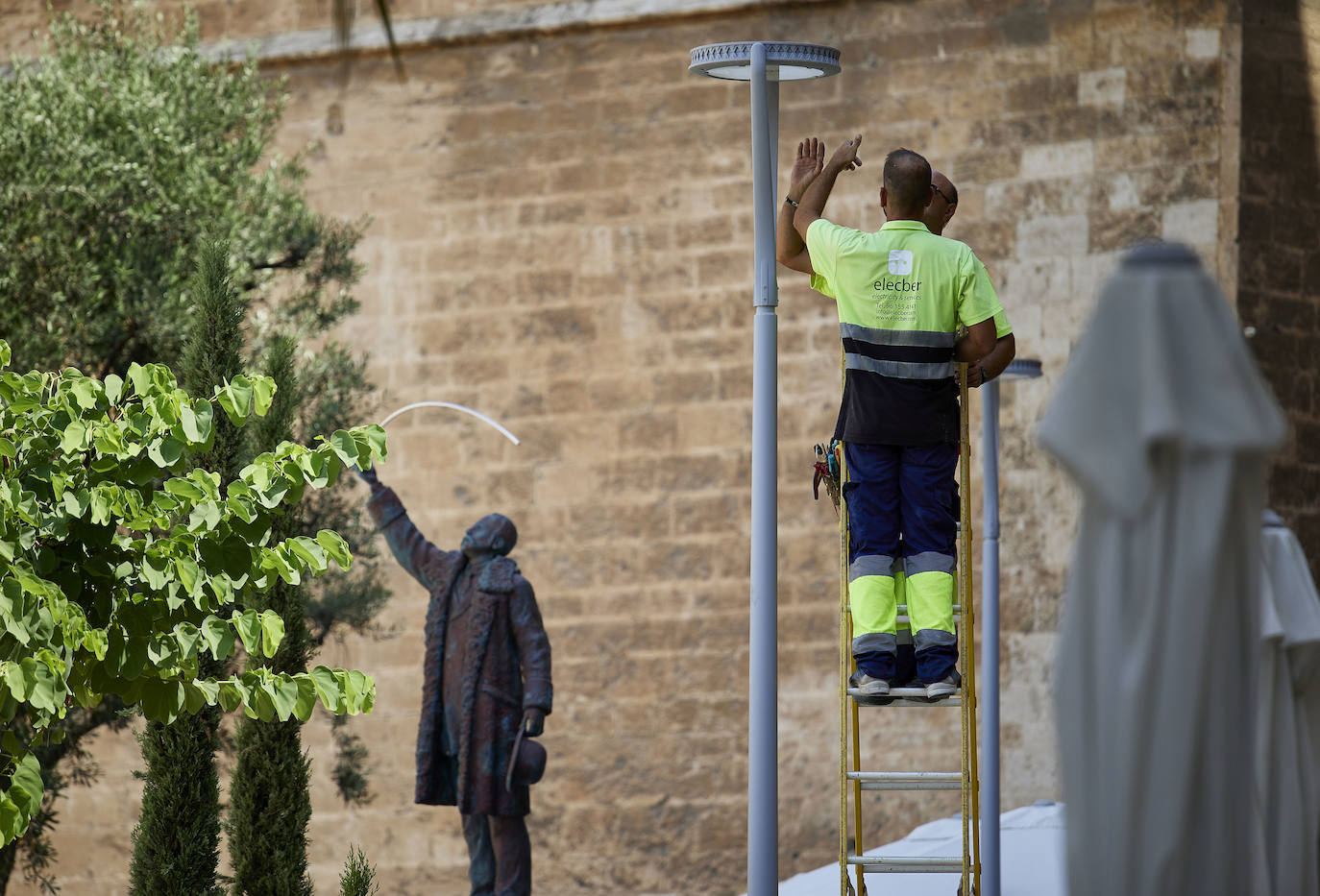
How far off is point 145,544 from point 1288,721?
153 inches

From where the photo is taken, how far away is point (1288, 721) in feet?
13.6

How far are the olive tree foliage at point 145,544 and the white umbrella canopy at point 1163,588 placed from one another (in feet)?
13.3

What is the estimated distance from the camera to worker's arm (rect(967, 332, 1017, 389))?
5.93m

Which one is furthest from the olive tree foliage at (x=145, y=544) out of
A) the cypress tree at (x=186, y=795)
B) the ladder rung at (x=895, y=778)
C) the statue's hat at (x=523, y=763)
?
the cypress tree at (x=186, y=795)

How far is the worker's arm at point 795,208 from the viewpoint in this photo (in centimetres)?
626

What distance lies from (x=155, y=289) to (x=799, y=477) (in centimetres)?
422

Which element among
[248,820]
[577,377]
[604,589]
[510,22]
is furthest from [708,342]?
[248,820]

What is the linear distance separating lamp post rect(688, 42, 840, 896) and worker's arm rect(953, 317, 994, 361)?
644 millimetres

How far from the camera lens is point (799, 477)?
1294 cm

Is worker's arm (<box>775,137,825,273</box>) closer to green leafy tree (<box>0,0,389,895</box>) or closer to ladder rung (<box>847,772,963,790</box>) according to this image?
ladder rung (<box>847,772,963,790</box>)

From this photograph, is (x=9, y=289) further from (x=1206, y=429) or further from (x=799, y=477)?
(x=1206, y=429)

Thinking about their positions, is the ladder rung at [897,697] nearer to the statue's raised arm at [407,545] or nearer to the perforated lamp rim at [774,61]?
the perforated lamp rim at [774,61]

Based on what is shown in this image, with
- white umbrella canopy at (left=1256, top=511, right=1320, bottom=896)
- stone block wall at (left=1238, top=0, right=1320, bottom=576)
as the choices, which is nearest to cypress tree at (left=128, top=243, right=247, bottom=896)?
white umbrella canopy at (left=1256, top=511, right=1320, bottom=896)

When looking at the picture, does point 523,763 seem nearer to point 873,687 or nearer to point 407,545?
point 407,545
